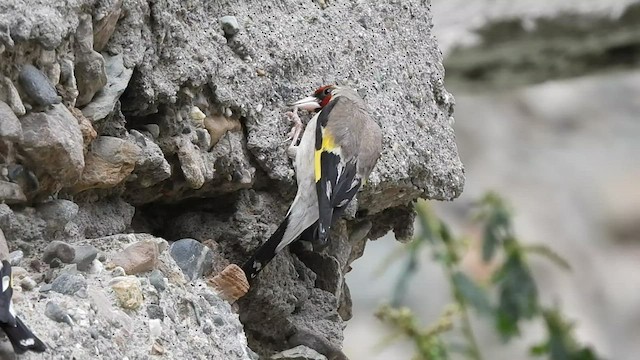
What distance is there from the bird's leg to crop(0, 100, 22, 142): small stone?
2.42 feet

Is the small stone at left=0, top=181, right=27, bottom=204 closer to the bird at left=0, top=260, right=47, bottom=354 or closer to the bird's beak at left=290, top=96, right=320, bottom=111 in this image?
the bird at left=0, top=260, right=47, bottom=354

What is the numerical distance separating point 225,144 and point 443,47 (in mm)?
2778

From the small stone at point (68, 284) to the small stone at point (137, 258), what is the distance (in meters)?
0.12

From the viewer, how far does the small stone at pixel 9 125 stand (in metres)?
1.91

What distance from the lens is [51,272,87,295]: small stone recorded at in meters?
1.90

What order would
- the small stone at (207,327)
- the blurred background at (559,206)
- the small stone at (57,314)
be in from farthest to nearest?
1. the blurred background at (559,206)
2. the small stone at (207,327)
3. the small stone at (57,314)

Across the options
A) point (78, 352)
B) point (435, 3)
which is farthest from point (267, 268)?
point (435, 3)

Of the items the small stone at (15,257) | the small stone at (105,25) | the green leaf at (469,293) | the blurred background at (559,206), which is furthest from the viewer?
the blurred background at (559,206)

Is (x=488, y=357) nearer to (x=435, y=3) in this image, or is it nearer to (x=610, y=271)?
(x=610, y=271)

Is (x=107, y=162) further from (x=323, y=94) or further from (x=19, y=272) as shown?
(x=323, y=94)

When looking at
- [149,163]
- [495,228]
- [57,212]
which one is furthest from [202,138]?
[495,228]

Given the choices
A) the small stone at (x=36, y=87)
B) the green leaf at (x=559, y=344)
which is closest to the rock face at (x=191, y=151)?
the small stone at (x=36, y=87)

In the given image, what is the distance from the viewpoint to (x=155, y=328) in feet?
6.45

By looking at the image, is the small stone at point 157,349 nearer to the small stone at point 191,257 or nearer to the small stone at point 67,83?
the small stone at point 191,257
